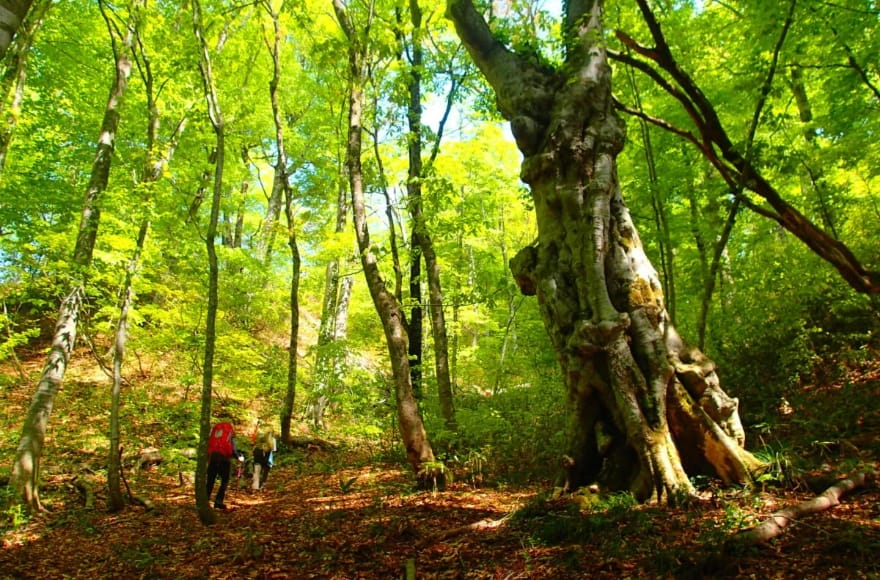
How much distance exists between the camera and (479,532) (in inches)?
185

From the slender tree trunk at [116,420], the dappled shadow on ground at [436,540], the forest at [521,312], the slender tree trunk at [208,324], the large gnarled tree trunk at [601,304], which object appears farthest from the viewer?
the slender tree trunk at [116,420]

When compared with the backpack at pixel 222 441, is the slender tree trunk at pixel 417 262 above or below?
above

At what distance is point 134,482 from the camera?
9.27m

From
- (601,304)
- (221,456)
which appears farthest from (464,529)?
(221,456)

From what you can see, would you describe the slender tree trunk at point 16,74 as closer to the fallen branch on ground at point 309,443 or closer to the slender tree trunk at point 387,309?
the slender tree trunk at point 387,309

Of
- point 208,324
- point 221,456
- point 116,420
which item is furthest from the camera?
point 221,456

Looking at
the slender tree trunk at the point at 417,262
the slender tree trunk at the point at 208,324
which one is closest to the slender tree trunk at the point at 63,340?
the slender tree trunk at the point at 208,324

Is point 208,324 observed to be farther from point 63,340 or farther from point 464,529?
point 464,529

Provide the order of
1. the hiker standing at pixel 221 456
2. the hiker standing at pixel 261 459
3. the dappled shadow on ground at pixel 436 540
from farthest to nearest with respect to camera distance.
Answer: the hiker standing at pixel 261 459
the hiker standing at pixel 221 456
the dappled shadow on ground at pixel 436 540

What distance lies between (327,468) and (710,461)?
809cm

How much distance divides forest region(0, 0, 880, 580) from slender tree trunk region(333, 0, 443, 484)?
5 centimetres

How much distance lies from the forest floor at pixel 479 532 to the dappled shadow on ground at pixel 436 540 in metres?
0.02

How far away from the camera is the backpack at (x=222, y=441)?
26.1 ft

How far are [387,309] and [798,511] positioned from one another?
5.45m
